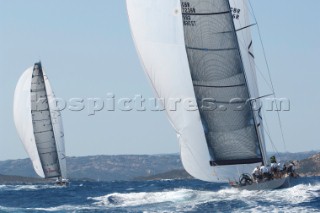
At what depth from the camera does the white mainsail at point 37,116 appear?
66.6 metres

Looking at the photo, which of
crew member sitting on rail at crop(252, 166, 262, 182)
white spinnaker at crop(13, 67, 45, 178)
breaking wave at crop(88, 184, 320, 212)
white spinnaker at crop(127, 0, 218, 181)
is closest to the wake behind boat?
white spinnaker at crop(13, 67, 45, 178)

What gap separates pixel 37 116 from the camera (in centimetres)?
6656

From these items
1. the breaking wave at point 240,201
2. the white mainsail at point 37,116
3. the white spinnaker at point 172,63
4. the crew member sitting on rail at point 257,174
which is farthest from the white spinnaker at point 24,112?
the crew member sitting on rail at point 257,174

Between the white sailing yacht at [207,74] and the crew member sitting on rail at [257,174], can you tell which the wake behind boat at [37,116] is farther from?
the crew member sitting on rail at [257,174]

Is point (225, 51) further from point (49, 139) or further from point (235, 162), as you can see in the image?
point (49, 139)

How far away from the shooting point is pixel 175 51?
1433 inches

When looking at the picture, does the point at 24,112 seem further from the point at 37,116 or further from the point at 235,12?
the point at 235,12

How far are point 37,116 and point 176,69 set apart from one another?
32246 millimetres

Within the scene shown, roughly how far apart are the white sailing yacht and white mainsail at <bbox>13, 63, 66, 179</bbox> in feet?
103

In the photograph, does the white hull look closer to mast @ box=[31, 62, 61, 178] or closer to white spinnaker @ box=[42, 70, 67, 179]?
mast @ box=[31, 62, 61, 178]

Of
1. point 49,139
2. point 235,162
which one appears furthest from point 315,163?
point 235,162

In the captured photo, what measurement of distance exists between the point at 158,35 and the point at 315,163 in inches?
2592

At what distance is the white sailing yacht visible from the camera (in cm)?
3519

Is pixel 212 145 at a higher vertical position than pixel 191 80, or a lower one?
lower
